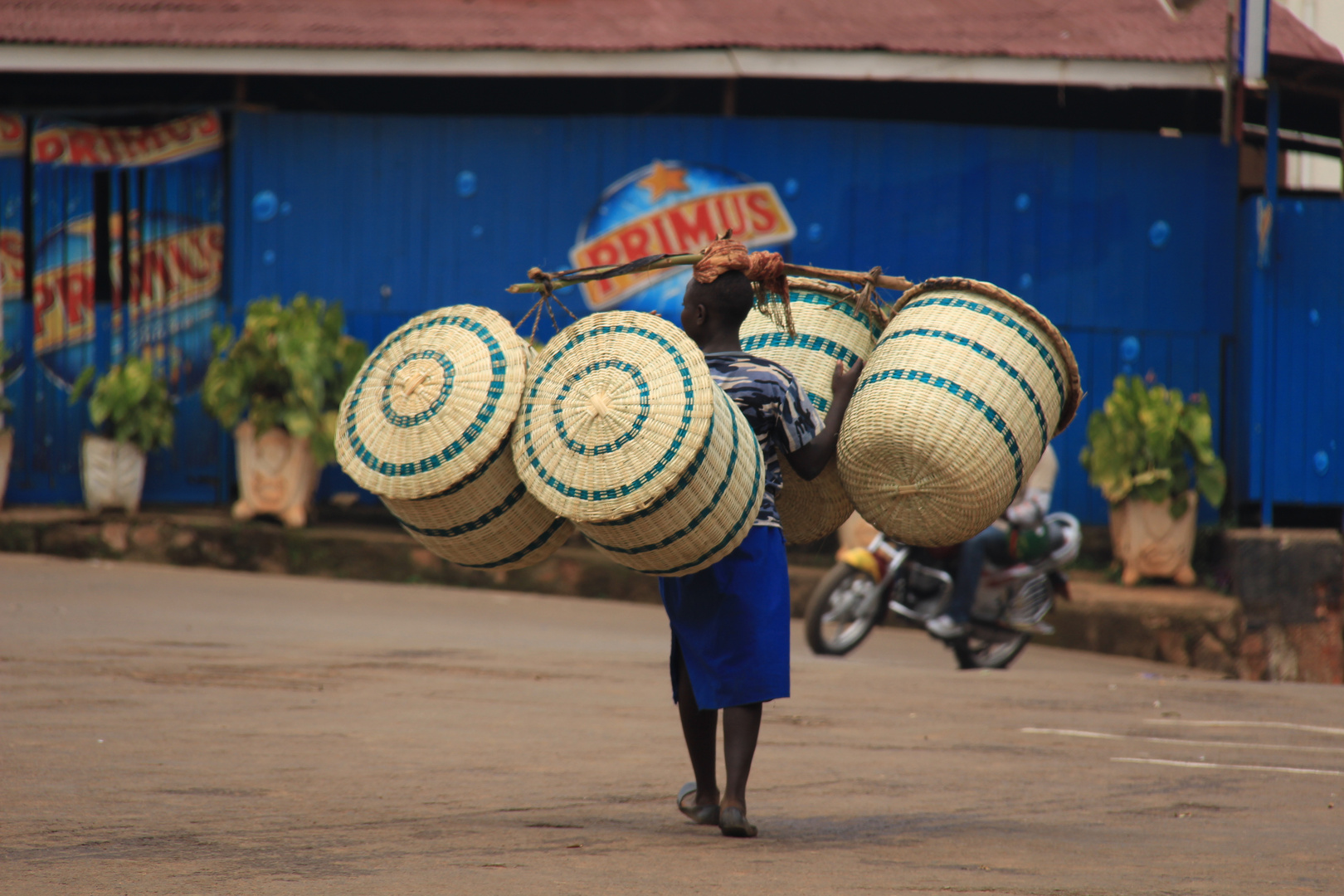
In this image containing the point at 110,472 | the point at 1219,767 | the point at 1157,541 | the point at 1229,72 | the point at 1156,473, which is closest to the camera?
the point at 1219,767

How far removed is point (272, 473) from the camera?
10406 millimetres

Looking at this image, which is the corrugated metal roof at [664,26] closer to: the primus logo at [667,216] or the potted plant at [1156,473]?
the primus logo at [667,216]

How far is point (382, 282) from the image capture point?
11266 mm

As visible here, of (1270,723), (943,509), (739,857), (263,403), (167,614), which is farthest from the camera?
(263,403)

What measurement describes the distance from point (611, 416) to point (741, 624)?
0.70 m

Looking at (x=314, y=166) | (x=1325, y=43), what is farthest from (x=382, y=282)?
(x=1325, y=43)

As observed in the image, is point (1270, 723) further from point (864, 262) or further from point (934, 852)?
point (864, 262)

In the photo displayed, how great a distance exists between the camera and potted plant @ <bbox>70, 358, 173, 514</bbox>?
10398mm

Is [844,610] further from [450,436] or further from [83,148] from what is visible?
[83,148]

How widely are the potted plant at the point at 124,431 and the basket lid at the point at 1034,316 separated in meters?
7.67

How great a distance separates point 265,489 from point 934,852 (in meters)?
7.69

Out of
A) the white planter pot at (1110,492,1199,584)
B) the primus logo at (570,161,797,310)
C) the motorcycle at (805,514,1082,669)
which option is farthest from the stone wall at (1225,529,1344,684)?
the primus logo at (570,161,797,310)

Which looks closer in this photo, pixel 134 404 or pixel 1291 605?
pixel 1291 605

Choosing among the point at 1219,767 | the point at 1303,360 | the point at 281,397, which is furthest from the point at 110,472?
the point at 1303,360
